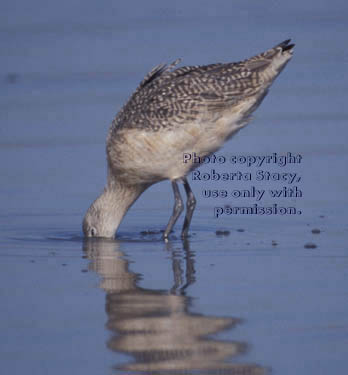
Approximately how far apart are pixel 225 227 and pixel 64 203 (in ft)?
5.45

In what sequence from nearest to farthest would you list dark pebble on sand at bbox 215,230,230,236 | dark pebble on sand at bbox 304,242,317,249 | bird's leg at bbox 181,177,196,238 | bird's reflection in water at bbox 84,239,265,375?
1. bird's reflection in water at bbox 84,239,265,375
2. dark pebble on sand at bbox 304,242,317,249
3. dark pebble on sand at bbox 215,230,230,236
4. bird's leg at bbox 181,177,196,238

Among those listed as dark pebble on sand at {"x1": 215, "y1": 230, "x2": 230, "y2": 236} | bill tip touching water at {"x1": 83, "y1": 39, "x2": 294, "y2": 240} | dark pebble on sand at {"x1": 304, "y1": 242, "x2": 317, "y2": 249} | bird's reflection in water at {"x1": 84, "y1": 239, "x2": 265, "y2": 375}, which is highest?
bill tip touching water at {"x1": 83, "y1": 39, "x2": 294, "y2": 240}

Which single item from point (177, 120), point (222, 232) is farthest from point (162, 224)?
point (177, 120)

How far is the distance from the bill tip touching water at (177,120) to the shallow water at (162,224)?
45 cm

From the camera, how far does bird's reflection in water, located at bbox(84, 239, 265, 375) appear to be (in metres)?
5.97

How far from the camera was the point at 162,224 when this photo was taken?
10055mm

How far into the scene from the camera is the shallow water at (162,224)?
633 cm

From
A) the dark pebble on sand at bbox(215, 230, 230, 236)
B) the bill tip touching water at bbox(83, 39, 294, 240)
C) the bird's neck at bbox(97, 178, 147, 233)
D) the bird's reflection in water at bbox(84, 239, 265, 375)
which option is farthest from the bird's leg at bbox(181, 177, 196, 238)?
the bird's reflection in water at bbox(84, 239, 265, 375)

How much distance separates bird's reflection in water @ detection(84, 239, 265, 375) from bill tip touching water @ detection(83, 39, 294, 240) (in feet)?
5.16

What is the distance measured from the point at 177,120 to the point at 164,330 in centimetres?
318

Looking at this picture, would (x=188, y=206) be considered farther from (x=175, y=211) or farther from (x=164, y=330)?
(x=164, y=330)

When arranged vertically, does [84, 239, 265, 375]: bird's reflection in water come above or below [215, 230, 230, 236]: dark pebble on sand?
below

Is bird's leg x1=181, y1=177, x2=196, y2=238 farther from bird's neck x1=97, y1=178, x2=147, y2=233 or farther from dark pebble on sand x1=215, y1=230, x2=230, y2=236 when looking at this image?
bird's neck x1=97, y1=178, x2=147, y2=233

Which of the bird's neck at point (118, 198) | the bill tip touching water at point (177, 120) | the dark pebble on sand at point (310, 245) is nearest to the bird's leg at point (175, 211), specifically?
the bill tip touching water at point (177, 120)
